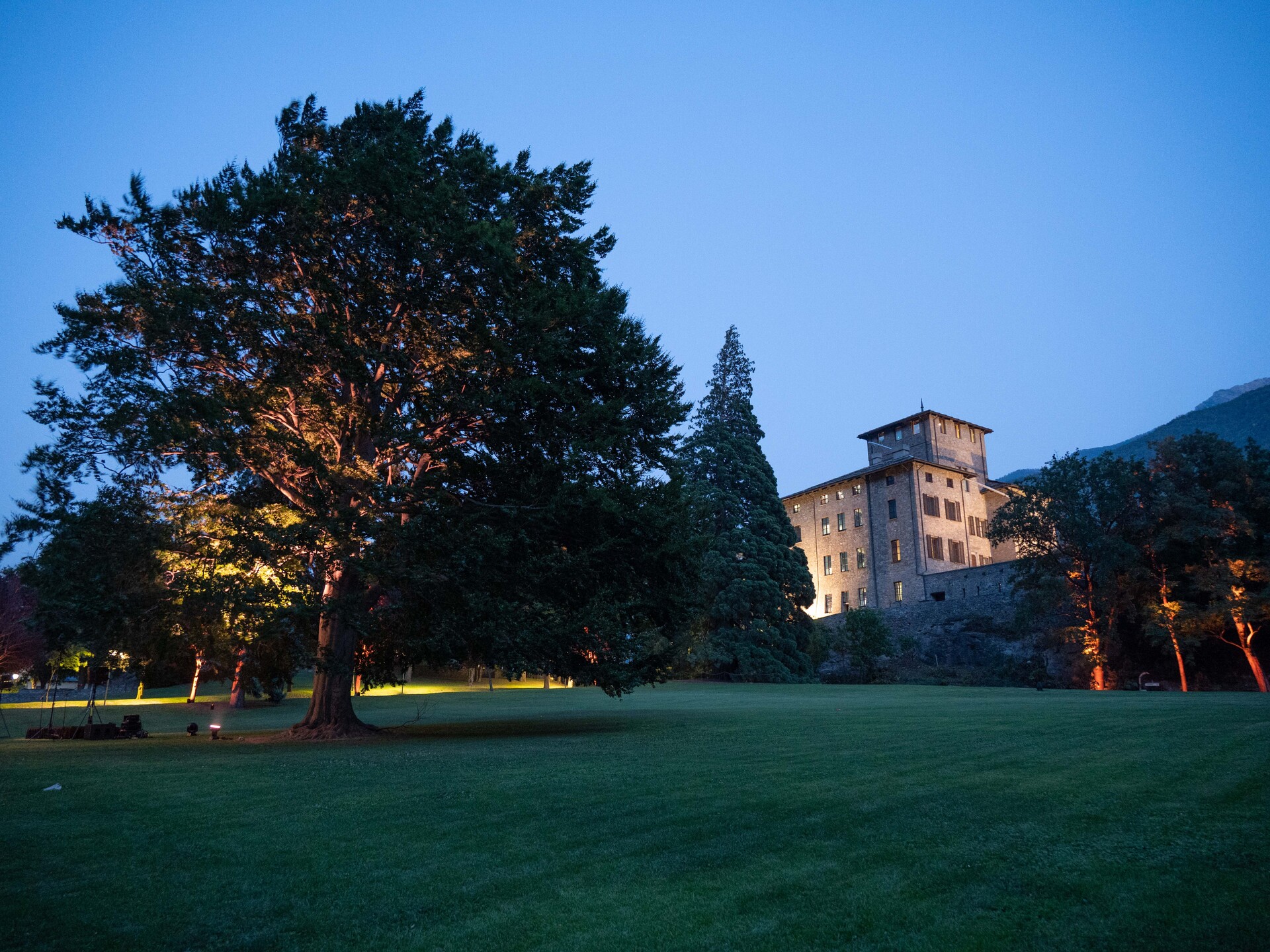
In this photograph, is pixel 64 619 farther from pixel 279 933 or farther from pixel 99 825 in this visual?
pixel 279 933

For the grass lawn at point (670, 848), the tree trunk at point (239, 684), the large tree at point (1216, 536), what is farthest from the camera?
the large tree at point (1216, 536)

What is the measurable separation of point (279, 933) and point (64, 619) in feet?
57.2

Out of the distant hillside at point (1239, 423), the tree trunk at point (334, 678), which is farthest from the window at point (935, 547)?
the distant hillside at point (1239, 423)

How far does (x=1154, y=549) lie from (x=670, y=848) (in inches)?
1662

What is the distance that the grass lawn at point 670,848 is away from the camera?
16.3 feet

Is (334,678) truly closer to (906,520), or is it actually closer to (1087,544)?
(1087,544)

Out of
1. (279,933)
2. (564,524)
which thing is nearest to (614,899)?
(279,933)

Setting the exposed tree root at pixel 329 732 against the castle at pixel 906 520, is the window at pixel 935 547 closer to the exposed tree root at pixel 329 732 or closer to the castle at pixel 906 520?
the castle at pixel 906 520

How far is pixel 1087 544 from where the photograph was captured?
42.0 meters

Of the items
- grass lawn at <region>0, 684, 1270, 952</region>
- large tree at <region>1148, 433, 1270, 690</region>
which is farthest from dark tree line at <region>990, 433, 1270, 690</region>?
grass lawn at <region>0, 684, 1270, 952</region>

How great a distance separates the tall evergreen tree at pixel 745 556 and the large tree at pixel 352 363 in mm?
30019

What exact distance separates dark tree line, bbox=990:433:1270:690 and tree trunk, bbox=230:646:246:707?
3877 cm

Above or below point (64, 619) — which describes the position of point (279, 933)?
below

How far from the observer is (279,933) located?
5105 millimetres
